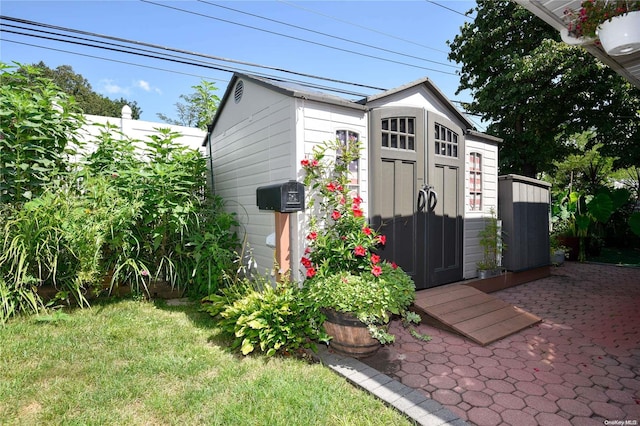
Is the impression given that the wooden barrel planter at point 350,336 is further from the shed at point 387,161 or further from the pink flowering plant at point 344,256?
the shed at point 387,161

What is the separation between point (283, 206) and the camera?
324 cm

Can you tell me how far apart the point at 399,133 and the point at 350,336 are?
257cm

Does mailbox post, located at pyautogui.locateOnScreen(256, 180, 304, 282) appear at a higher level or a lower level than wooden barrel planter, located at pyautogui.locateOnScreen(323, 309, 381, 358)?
higher

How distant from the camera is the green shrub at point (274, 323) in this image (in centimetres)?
293

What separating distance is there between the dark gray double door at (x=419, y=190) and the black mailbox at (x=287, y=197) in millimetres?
1050

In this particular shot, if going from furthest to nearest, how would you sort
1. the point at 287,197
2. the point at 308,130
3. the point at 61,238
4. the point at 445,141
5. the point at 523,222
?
the point at 523,222 → the point at 445,141 → the point at 61,238 → the point at 308,130 → the point at 287,197

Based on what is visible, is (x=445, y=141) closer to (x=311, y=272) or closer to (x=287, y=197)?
(x=287, y=197)

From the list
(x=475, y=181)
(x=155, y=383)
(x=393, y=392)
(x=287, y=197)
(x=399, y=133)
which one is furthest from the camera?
(x=475, y=181)

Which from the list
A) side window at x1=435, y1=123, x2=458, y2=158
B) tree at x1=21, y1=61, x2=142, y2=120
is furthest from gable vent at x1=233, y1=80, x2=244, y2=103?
tree at x1=21, y1=61, x2=142, y2=120

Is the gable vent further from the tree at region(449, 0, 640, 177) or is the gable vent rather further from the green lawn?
the tree at region(449, 0, 640, 177)

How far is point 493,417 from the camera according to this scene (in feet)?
7.13

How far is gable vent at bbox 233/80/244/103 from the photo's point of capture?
15.5 ft

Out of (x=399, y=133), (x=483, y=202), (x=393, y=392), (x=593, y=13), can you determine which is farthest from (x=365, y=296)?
(x=483, y=202)

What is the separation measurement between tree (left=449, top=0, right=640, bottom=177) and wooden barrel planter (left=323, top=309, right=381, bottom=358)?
9.04m
